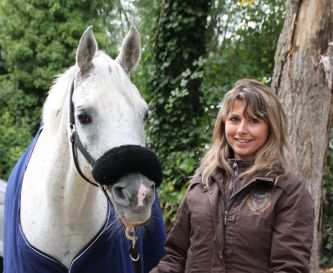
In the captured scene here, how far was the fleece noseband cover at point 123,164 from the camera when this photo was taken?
180 cm

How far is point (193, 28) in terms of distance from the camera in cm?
608

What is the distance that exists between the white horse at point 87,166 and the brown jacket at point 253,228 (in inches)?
8.5

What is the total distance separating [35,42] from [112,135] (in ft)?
37.2

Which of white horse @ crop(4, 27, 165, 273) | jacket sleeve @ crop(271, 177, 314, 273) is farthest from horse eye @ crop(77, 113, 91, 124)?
jacket sleeve @ crop(271, 177, 314, 273)

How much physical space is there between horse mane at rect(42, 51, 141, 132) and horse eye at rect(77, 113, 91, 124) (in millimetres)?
171

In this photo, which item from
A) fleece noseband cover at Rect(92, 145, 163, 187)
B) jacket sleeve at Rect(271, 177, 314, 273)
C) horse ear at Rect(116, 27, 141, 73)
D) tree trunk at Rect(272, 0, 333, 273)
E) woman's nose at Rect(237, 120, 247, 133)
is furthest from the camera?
tree trunk at Rect(272, 0, 333, 273)

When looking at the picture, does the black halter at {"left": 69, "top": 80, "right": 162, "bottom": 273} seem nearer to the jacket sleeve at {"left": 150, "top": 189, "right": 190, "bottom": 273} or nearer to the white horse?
the white horse

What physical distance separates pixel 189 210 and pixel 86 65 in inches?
29.4

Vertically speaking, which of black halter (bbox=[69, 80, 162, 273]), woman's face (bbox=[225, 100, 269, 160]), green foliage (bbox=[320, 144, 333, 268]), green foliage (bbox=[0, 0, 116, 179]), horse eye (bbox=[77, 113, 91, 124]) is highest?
green foliage (bbox=[0, 0, 116, 179])

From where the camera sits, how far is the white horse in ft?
6.02

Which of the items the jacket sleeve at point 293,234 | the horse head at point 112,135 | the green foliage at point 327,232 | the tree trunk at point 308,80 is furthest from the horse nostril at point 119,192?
the green foliage at point 327,232

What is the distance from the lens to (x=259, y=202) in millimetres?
1767

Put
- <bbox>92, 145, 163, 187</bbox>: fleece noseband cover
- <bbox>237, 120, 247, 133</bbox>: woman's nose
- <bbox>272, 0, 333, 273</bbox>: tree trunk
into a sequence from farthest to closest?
<bbox>272, 0, 333, 273</bbox>: tree trunk < <bbox>237, 120, 247, 133</bbox>: woman's nose < <bbox>92, 145, 163, 187</bbox>: fleece noseband cover

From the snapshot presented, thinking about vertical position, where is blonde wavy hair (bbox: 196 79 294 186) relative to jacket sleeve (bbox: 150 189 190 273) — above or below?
above
